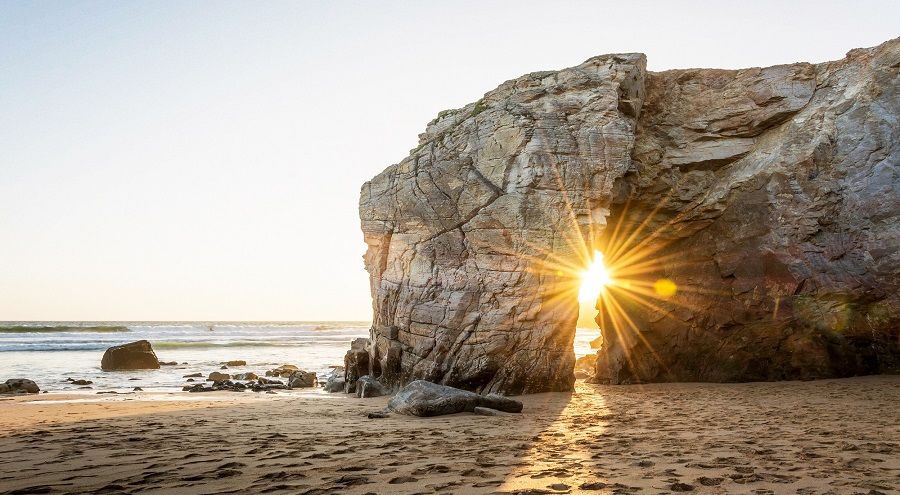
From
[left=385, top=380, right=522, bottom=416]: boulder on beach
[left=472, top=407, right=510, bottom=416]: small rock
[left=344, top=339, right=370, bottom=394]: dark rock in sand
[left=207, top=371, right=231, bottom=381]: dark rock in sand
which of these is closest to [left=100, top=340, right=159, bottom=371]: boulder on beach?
[left=207, top=371, right=231, bottom=381]: dark rock in sand

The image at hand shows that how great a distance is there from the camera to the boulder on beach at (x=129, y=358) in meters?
23.8

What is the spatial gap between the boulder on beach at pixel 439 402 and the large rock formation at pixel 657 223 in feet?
11.1

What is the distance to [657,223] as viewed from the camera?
17406 mm

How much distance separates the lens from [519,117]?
50.7 feet

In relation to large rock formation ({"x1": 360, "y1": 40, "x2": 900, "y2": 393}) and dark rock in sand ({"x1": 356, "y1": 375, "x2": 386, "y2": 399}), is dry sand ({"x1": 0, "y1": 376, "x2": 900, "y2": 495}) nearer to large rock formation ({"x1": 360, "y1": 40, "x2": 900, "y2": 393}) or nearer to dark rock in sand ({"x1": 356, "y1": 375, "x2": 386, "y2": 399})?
dark rock in sand ({"x1": 356, "y1": 375, "x2": 386, "y2": 399})

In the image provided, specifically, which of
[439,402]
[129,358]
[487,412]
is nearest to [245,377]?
[129,358]

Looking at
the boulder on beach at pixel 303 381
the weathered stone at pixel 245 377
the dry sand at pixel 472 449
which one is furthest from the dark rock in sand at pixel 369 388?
the weathered stone at pixel 245 377

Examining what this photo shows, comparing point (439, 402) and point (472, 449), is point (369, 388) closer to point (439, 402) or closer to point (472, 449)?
point (439, 402)

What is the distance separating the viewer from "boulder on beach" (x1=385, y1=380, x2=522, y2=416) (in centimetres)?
995

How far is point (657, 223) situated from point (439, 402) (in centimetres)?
1014

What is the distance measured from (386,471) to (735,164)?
14867mm

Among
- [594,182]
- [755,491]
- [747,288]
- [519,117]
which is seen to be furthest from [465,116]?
[755,491]

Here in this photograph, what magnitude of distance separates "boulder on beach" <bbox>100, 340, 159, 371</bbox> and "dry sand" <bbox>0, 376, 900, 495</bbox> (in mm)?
13252

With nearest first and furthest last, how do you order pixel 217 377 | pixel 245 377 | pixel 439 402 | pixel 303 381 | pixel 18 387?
1. pixel 439 402
2. pixel 18 387
3. pixel 303 381
4. pixel 217 377
5. pixel 245 377
